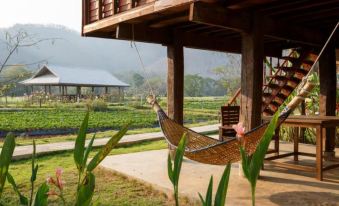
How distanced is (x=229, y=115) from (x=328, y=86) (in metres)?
1.64

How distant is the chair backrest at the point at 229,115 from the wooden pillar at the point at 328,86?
54.8 inches

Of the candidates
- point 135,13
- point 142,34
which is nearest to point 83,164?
point 135,13

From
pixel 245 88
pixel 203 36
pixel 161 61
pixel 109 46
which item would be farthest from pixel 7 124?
pixel 109 46

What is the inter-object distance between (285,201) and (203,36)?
11.1 feet

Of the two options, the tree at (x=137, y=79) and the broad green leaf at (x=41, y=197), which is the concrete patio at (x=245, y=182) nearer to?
the broad green leaf at (x=41, y=197)

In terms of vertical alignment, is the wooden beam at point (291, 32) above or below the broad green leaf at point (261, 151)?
above

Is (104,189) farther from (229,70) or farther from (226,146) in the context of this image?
(229,70)

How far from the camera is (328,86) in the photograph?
18.8 feet

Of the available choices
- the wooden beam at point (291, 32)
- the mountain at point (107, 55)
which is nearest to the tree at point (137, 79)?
the mountain at point (107, 55)

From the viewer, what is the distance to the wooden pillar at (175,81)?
535 centimetres

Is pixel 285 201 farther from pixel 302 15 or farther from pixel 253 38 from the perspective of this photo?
pixel 302 15

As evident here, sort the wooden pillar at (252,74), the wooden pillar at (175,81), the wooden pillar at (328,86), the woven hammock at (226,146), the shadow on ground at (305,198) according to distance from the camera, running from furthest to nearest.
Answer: the wooden pillar at (328,86)
the wooden pillar at (175,81)
the wooden pillar at (252,74)
the shadow on ground at (305,198)
the woven hammock at (226,146)

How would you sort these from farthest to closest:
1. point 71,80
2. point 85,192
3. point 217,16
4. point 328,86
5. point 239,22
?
point 71,80 → point 328,86 → point 239,22 → point 217,16 → point 85,192

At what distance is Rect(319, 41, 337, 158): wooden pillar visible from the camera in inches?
224
